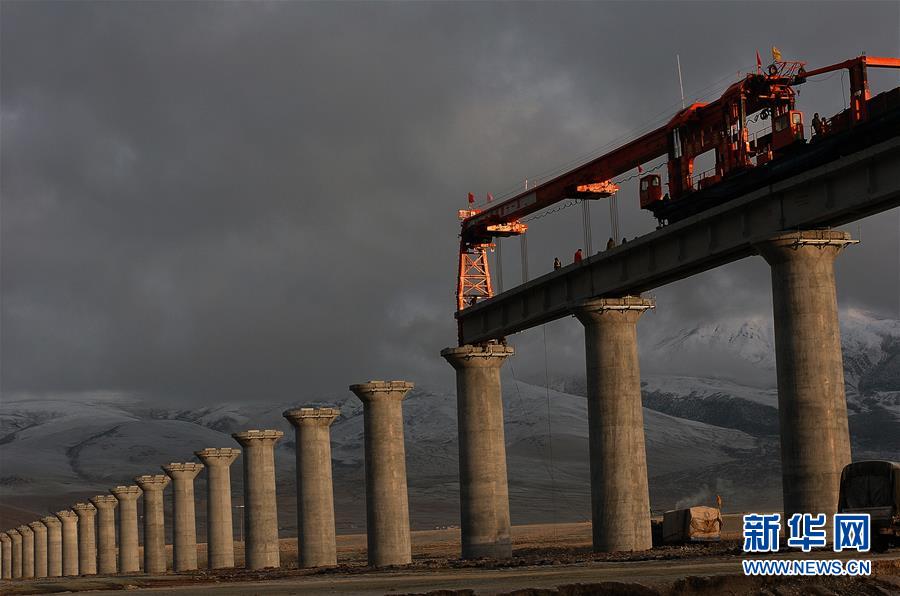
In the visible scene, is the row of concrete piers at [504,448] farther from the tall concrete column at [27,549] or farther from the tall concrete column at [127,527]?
the tall concrete column at [27,549]

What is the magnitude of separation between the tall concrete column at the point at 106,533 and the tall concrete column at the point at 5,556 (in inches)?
1717

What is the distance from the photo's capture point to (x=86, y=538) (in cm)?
11900

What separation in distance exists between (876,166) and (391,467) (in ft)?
95.1

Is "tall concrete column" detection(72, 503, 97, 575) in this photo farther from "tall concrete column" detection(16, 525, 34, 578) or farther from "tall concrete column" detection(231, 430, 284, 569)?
"tall concrete column" detection(231, 430, 284, 569)

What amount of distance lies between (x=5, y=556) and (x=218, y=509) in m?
84.8

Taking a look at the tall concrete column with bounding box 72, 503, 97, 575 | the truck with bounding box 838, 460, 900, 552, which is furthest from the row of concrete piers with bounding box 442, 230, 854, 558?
the tall concrete column with bounding box 72, 503, 97, 575

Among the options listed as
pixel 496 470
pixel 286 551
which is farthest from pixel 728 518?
pixel 496 470

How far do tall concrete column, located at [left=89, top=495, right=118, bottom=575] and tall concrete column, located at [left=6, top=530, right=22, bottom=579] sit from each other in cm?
3556

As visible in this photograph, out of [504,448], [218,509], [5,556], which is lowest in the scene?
[5,556]

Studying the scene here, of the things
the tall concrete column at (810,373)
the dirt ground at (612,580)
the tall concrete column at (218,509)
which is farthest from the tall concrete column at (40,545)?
the tall concrete column at (810,373)

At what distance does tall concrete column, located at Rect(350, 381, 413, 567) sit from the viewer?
5997 cm

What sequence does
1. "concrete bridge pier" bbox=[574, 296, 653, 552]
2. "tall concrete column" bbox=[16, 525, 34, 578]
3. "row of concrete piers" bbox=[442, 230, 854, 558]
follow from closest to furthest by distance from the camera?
"row of concrete piers" bbox=[442, 230, 854, 558]
"concrete bridge pier" bbox=[574, 296, 653, 552]
"tall concrete column" bbox=[16, 525, 34, 578]

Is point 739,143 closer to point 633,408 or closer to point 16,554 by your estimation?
point 633,408

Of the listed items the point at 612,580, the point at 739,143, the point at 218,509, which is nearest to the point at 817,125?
the point at 739,143
